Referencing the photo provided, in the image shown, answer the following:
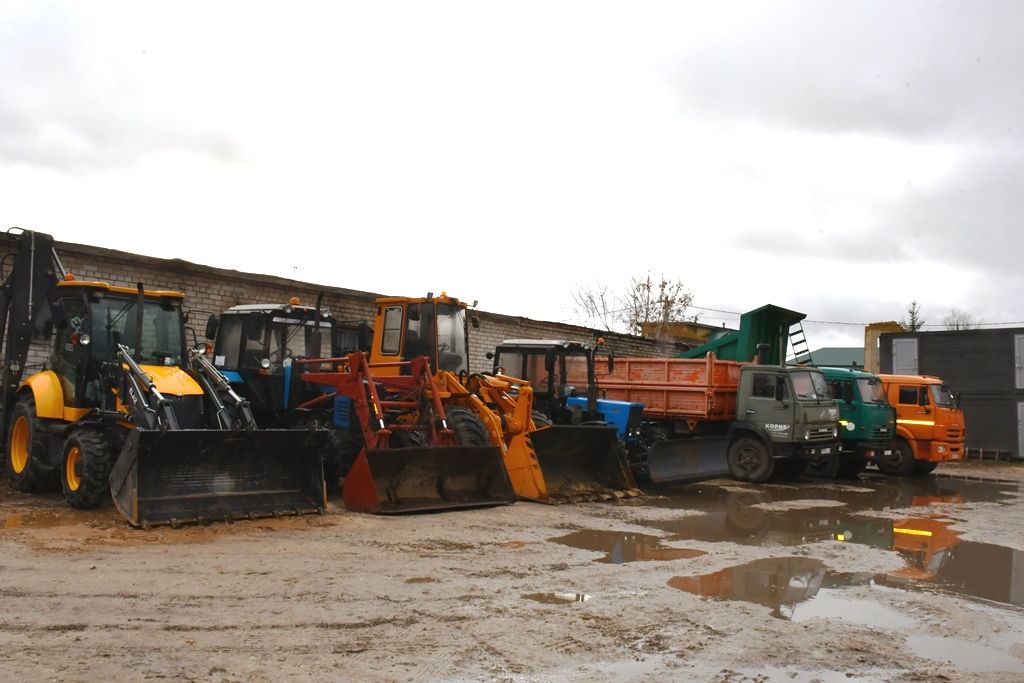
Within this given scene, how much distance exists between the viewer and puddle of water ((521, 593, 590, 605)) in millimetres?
6684

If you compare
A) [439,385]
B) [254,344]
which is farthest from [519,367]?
[254,344]

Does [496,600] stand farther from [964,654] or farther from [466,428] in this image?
[466,428]

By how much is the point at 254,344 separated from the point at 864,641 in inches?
365

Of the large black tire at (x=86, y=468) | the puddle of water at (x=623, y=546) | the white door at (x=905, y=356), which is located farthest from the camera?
the white door at (x=905, y=356)

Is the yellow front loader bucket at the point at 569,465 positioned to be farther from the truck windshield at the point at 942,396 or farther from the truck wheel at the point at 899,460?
the truck windshield at the point at 942,396

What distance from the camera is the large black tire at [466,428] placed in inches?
452

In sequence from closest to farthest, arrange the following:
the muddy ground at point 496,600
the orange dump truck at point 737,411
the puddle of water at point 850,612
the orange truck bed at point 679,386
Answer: the muddy ground at point 496,600 → the puddle of water at point 850,612 → the orange dump truck at point 737,411 → the orange truck bed at point 679,386

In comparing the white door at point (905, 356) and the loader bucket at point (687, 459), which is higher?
the white door at point (905, 356)

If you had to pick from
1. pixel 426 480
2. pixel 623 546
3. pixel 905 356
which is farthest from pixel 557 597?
pixel 905 356

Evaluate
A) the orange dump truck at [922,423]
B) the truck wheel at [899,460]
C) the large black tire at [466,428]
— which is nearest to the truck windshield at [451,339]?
the large black tire at [466,428]

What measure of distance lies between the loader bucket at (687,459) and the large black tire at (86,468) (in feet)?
26.7

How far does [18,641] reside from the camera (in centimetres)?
513

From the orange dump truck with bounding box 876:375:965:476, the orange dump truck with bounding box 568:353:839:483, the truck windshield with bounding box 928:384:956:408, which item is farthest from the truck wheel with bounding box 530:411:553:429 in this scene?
the truck windshield with bounding box 928:384:956:408

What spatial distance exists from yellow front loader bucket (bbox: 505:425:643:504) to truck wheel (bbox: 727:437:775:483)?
13.5 ft
